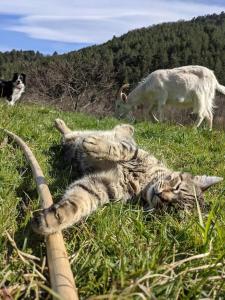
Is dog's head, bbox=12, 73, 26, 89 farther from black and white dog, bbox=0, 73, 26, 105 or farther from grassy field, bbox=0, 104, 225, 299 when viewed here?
grassy field, bbox=0, 104, 225, 299

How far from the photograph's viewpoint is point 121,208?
360 centimetres

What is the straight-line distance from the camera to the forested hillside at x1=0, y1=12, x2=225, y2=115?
3859 centimetres

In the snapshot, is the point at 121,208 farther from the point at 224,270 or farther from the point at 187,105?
the point at 187,105

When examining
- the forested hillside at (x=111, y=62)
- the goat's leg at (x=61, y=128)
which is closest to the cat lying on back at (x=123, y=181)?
the goat's leg at (x=61, y=128)

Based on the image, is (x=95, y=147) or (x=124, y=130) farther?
(x=124, y=130)

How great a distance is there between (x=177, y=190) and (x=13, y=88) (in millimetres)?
14997

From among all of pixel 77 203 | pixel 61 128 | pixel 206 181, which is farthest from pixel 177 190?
pixel 61 128

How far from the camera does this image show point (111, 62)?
50.0 meters

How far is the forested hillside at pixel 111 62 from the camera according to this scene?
38.6m

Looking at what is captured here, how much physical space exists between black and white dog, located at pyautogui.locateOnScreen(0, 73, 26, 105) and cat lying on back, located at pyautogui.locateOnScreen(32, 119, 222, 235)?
512 inches

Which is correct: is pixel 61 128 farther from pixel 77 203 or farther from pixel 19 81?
pixel 19 81

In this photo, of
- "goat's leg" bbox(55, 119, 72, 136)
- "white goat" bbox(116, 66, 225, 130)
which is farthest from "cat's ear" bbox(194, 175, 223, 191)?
"white goat" bbox(116, 66, 225, 130)

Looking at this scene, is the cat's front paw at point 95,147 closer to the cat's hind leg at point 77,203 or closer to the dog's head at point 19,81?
the cat's hind leg at point 77,203

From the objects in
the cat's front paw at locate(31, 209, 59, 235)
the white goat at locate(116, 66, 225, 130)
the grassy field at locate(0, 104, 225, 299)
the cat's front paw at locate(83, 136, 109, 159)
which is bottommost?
the grassy field at locate(0, 104, 225, 299)
